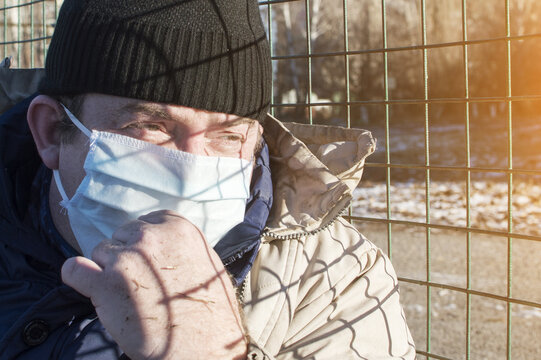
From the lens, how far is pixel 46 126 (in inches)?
64.2

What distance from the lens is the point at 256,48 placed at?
1606 mm

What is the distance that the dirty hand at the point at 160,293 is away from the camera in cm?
105

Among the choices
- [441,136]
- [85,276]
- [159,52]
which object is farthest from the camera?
[441,136]

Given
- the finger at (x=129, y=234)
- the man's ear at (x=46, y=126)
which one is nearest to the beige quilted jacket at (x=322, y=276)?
the finger at (x=129, y=234)

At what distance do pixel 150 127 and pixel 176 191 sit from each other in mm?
177

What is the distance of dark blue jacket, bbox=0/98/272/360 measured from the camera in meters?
1.32

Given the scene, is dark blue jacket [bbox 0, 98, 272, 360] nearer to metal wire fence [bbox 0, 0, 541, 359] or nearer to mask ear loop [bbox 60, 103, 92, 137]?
mask ear loop [bbox 60, 103, 92, 137]

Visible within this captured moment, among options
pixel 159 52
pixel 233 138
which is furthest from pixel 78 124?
pixel 233 138

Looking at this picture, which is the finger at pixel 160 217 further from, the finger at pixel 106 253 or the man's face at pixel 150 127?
the man's face at pixel 150 127

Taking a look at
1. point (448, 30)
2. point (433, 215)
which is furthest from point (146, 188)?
point (448, 30)

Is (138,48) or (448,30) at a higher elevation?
(448,30)

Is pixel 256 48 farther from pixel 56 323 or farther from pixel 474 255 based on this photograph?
pixel 474 255

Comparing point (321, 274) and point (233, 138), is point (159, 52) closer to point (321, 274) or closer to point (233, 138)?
point (233, 138)

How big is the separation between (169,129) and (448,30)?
1636cm
